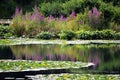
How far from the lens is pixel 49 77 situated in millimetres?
11938

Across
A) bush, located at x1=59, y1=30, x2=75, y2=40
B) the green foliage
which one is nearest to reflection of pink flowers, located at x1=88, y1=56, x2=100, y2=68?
bush, located at x1=59, y1=30, x2=75, y2=40

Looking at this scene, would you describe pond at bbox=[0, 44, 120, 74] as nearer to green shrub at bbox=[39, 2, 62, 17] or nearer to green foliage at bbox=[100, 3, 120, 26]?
green foliage at bbox=[100, 3, 120, 26]

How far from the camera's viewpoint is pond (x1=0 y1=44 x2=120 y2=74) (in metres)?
15.3

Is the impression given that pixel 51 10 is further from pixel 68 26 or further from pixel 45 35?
pixel 45 35

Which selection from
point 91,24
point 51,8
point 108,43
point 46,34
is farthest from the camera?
point 51,8

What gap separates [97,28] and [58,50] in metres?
8.00

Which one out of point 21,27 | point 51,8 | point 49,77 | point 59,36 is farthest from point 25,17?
point 49,77

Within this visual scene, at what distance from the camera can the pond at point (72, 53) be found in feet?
50.2

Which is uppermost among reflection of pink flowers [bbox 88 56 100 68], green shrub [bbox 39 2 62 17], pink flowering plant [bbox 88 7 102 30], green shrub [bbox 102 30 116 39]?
green shrub [bbox 39 2 62 17]

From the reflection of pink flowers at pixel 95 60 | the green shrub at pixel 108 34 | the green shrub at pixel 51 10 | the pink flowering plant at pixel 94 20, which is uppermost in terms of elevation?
the green shrub at pixel 51 10

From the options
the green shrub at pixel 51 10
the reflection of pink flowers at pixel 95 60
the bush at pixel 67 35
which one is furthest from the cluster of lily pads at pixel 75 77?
the green shrub at pixel 51 10

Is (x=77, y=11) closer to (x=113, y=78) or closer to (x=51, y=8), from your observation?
(x=51, y=8)

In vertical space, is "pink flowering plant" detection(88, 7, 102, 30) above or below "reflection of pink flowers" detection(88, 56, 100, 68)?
above

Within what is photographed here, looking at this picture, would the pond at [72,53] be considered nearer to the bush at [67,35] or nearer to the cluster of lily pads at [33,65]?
the cluster of lily pads at [33,65]
